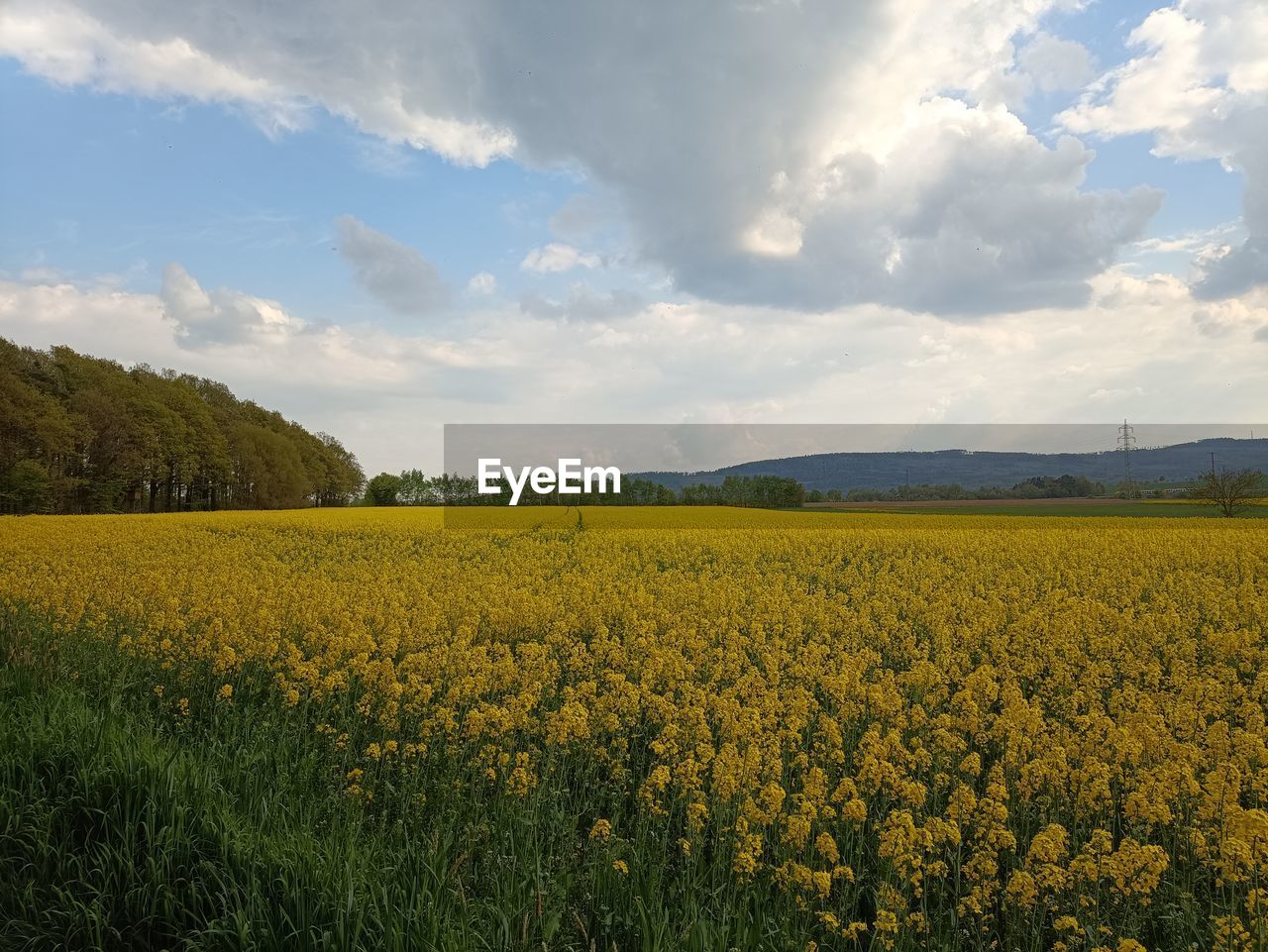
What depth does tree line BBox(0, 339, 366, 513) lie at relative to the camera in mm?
47656

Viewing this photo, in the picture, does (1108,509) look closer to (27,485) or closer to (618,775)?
(618,775)

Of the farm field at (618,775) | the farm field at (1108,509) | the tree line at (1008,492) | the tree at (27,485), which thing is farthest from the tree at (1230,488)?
the tree at (27,485)

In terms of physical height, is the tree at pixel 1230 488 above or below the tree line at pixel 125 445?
below

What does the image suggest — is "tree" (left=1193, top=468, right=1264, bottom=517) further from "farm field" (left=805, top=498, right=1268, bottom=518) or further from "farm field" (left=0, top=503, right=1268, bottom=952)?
"farm field" (left=0, top=503, right=1268, bottom=952)

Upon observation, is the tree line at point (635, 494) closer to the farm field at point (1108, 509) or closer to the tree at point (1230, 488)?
the farm field at point (1108, 509)

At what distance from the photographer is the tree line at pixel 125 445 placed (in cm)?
4766

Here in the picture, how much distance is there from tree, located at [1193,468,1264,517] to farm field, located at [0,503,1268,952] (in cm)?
4477

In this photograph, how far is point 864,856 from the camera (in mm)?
5578

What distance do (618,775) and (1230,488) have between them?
188 ft

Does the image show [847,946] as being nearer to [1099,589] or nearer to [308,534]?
[1099,589]

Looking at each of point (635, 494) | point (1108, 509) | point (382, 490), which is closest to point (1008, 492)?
point (1108, 509)

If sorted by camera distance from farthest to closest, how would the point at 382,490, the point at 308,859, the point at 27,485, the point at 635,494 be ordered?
the point at 382,490
the point at 635,494
the point at 27,485
the point at 308,859

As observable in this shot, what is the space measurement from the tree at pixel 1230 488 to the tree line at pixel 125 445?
77.5 metres

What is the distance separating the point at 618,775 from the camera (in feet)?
20.0
